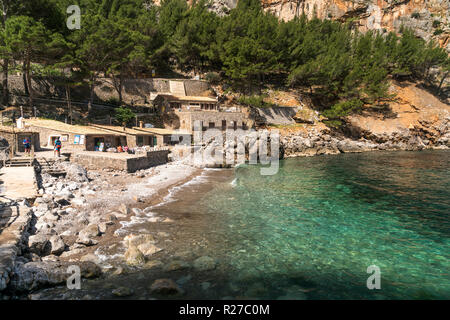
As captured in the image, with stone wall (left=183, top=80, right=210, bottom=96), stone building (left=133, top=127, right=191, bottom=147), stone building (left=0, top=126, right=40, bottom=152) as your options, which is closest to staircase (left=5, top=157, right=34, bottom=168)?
stone building (left=0, top=126, right=40, bottom=152)

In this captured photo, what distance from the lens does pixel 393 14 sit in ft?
275

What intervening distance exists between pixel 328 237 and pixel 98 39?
40.6 metres

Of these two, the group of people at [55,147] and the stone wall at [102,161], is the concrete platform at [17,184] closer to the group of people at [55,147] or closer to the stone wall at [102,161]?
the group of people at [55,147]

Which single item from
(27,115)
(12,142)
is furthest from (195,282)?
(27,115)

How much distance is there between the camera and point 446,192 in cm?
2105

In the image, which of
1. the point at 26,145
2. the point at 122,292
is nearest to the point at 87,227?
the point at 122,292

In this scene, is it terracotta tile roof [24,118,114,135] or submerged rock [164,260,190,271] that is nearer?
submerged rock [164,260,190,271]

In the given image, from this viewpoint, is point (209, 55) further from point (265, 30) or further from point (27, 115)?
point (27, 115)

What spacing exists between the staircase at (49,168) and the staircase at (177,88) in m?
36.1

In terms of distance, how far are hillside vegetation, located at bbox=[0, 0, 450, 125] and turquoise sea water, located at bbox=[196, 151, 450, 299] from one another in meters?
32.1

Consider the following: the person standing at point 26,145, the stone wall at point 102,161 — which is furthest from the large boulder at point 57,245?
the person standing at point 26,145

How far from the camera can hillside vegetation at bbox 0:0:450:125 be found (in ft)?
148

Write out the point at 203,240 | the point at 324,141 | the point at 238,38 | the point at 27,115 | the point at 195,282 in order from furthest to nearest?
the point at 238,38 → the point at 324,141 → the point at 27,115 → the point at 203,240 → the point at 195,282

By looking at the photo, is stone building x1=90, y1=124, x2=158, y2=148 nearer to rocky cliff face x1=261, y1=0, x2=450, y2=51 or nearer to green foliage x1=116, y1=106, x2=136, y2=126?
green foliage x1=116, y1=106, x2=136, y2=126
